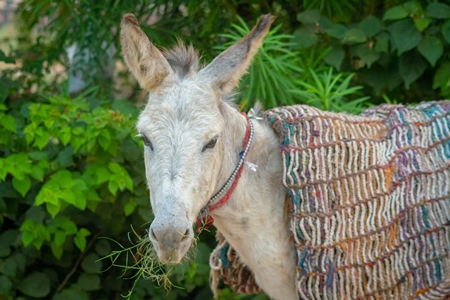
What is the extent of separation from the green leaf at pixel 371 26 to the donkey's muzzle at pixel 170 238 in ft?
7.58

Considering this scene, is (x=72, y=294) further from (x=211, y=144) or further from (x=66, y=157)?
(x=211, y=144)

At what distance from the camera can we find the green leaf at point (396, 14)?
404 cm

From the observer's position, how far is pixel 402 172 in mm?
2820

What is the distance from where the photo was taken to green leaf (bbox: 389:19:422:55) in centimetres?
404

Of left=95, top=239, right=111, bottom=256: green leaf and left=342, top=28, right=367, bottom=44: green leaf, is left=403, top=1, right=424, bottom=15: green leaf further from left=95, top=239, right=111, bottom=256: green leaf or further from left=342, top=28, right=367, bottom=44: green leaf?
left=95, top=239, right=111, bottom=256: green leaf

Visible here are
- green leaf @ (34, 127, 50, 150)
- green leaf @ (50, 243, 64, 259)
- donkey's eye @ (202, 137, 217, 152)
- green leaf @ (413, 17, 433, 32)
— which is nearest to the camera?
donkey's eye @ (202, 137, 217, 152)

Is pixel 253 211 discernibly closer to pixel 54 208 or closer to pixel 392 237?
pixel 392 237

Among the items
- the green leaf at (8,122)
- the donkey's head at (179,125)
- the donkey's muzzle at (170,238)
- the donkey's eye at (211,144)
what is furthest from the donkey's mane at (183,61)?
the green leaf at (8,122)

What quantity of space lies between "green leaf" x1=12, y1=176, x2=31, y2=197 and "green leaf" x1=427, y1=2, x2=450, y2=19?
2507 millimetres

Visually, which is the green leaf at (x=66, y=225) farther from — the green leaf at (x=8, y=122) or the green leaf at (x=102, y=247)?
the green leaf at (x=8, y=122)

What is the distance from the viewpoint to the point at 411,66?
423 cm

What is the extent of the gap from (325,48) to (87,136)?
160cm

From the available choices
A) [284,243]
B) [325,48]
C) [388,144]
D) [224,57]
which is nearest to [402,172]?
[388,144]

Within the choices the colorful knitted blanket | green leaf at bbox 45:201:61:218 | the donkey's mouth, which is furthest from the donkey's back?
green leaf at bbox 45:201:61:218
